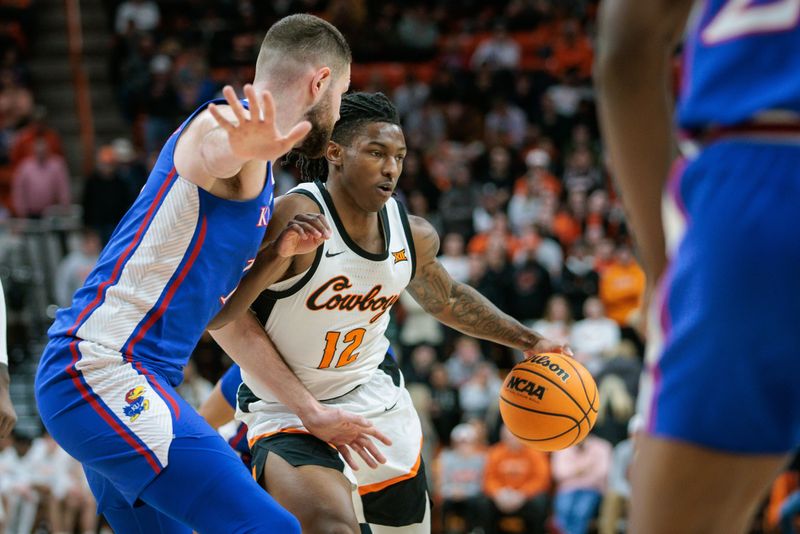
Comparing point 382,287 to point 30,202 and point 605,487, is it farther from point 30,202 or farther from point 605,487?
point 30,202

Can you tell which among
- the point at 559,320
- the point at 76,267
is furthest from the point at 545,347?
the point at 76,267

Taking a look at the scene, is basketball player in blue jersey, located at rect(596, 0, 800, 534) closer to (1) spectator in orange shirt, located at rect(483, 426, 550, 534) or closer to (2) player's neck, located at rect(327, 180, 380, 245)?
(2) player's neck, located at rect(327, 180, 380, 245)

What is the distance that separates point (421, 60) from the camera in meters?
18.1

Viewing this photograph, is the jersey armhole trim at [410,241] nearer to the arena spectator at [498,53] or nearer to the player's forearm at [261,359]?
the player's forearm at [261,359]

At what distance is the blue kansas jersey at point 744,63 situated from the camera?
1905mm

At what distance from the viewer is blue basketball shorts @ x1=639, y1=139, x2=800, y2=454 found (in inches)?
74.2

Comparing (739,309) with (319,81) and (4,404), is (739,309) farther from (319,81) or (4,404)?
(4,404)

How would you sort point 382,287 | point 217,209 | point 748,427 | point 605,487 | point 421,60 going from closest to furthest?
point 748,427, point 217,209, point 382,287, point 605,487, point 421,60

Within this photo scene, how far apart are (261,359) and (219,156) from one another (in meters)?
1.13

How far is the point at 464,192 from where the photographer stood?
14422 mm

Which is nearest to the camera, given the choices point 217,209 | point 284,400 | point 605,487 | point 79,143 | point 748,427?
point 748,427

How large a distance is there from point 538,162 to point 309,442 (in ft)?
34.8

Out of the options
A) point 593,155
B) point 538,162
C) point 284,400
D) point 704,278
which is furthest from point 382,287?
point 593,155

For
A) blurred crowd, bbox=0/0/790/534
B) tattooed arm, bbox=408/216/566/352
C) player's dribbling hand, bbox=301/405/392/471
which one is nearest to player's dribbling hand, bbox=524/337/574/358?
tattooed arm, bbox=408/216/566/352
